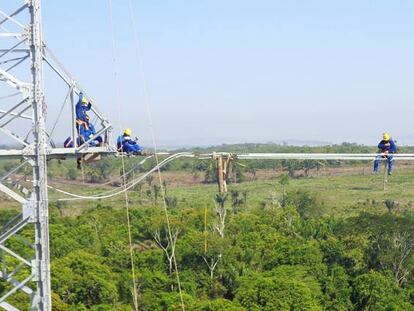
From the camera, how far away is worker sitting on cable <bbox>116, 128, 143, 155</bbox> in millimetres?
→ 10586

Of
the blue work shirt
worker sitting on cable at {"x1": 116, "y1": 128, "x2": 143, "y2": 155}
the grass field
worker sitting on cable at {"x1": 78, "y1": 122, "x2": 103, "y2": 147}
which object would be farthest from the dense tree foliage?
the grass field

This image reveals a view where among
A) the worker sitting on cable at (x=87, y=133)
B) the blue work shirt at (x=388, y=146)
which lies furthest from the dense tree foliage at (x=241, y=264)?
the worker sitting on cable at (x=87, y=133)

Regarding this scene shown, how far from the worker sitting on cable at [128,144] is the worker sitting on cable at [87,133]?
76 centimetres

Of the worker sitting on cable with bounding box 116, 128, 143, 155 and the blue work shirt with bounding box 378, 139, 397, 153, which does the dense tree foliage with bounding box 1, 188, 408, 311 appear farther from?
the worker sitting on cable with bounding box 116, 128, 143, 155

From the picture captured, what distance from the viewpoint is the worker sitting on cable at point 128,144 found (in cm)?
1059

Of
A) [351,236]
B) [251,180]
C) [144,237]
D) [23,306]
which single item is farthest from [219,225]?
[251,180]

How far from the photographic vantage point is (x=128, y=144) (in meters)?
10.7

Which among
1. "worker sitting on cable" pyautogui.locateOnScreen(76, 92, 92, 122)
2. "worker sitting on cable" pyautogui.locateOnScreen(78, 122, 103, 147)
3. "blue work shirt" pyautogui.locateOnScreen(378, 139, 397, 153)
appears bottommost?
"blue work shirt" pyautogui.locateOnScreen(378, 139, 397, 153)

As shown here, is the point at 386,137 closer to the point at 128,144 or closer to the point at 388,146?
the point at 388,146

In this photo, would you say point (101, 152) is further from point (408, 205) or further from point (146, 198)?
point (146, 198)

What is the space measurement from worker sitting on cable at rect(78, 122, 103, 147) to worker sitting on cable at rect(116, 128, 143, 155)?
0.76 m

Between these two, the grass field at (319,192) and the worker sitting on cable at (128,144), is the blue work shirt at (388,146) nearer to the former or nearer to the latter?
the worker sitting on cable at (128,144)

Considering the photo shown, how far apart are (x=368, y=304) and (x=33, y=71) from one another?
90.3ft

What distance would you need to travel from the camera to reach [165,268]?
37906 millimetres
